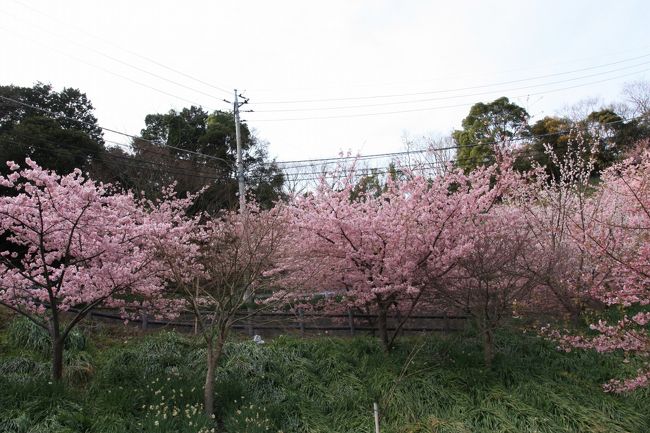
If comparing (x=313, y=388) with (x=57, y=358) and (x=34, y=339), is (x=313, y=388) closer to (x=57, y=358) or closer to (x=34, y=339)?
(x=57, y=358)

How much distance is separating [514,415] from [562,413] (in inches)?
26.3

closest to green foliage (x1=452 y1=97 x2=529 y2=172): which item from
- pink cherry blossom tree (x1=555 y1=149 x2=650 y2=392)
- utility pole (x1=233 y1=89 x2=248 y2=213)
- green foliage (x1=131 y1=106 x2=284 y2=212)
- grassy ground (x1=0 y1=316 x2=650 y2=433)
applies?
green foliage (x1=131 y1=106 x2=284 y2=212)

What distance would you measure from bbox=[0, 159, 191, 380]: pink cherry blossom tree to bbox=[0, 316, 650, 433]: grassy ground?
849mm

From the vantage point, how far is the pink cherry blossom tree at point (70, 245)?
5922 mm

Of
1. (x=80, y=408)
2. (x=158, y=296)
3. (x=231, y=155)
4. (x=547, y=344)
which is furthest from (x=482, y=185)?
(x=231, y=155)

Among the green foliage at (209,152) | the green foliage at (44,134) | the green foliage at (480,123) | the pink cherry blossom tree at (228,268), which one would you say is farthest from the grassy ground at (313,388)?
the green foliage at (480,123)

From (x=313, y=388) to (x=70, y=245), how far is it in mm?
4051

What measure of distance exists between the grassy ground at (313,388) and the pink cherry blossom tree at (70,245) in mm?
849

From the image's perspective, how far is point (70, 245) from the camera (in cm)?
668

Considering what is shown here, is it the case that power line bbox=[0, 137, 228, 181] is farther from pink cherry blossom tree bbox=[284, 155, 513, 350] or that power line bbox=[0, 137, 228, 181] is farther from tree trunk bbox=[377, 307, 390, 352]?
tree trunk bbox=[377, 307, 390, 352]

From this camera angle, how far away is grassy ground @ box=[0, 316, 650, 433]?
18.1 ft

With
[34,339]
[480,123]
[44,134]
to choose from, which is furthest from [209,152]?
[34,339]

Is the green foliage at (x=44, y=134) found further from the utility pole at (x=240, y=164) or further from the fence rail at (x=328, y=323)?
the fence rail at (x=328, y=323)

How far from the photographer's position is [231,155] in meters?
25.5
